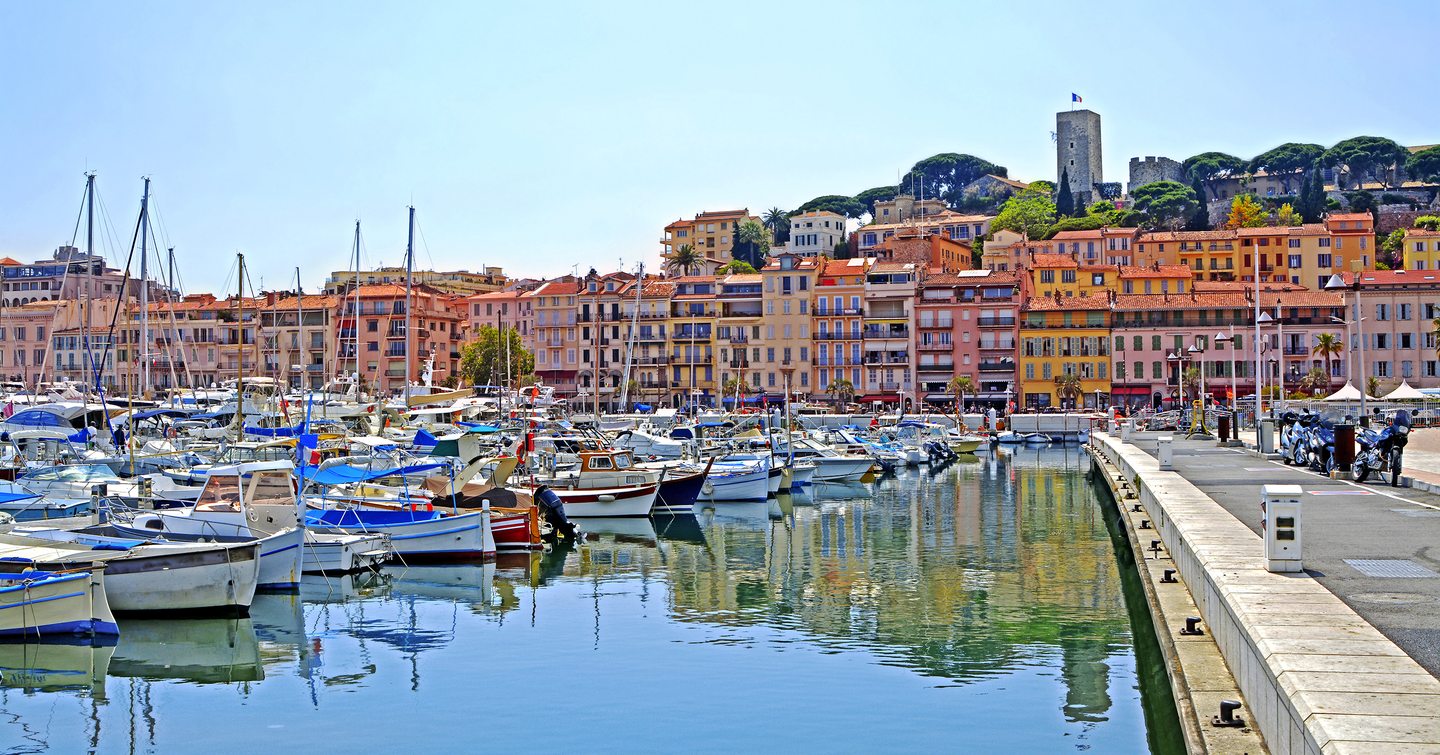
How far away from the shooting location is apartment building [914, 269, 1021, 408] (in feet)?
364

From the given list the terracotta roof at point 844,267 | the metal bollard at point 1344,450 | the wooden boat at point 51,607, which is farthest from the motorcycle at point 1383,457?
the terracotta roof at point 844,267

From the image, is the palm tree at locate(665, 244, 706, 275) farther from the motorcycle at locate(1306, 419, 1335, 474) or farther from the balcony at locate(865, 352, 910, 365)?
the motorcycle at locate(1306, 419, 1335, 474)

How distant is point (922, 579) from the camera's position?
101 feet

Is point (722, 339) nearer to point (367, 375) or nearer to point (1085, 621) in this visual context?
point (367, 375)

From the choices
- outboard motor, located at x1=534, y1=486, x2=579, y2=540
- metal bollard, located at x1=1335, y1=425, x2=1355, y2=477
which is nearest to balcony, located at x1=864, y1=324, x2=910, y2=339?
outboard motor, located at x1=534, y1=486, x2=579, y2=540

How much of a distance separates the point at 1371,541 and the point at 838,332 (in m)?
93.5

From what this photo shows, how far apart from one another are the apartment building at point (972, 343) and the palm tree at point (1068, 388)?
11.2 ft

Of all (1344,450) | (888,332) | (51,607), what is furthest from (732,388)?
(51,607)

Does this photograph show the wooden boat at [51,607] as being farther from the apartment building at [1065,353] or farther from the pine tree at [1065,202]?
the pine tree at [1065,202]

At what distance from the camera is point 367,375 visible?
123 m

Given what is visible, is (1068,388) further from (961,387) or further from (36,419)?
(36,419)

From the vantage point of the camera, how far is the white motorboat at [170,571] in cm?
2545

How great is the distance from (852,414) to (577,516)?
210ft

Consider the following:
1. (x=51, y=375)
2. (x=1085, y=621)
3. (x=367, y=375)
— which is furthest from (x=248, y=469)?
(x=51, y=375)
